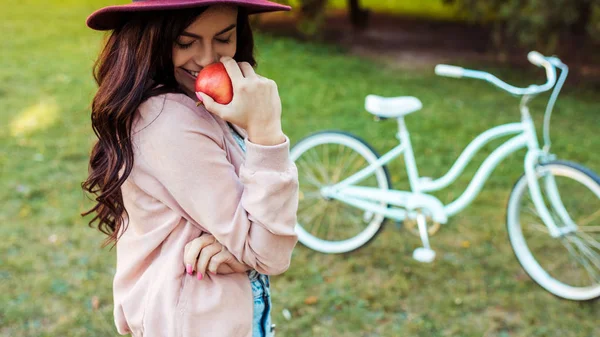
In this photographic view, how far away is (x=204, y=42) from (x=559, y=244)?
3414 mm

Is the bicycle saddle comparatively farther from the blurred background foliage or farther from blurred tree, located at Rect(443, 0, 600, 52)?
blurred tree, located at Rect(443, 0, 600, 52)

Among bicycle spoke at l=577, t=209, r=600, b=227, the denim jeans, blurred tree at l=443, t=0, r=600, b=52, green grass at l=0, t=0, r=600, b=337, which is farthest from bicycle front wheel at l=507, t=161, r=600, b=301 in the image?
blurred tree at l=443, t=0, r=600, b=52

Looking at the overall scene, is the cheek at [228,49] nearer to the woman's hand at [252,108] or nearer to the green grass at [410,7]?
the woman's hand at [252,108]

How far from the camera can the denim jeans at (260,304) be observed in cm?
176

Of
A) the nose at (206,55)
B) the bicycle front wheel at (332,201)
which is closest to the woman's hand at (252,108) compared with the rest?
the nose at (206,55)

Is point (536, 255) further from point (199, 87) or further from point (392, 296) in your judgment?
point (199, 87)

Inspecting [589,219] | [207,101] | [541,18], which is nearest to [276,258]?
[207,101]

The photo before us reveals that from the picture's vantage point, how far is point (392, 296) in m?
3.63

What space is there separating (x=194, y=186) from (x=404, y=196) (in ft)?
8.17

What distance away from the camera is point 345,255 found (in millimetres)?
4109

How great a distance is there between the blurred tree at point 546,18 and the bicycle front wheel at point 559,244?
12.6 ft

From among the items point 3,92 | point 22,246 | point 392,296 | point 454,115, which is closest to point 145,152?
point 392,296

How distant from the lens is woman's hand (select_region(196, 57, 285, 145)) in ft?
4.78

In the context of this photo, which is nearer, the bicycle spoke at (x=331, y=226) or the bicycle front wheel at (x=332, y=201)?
the bicycle front wheel at (x=332, y=201)
